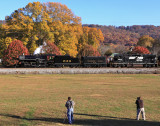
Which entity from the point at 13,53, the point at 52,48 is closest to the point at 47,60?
the point at 52,48

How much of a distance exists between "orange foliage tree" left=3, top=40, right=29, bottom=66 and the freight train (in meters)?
1.71

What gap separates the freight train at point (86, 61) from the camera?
55.3m

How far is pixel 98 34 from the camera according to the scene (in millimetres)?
88062

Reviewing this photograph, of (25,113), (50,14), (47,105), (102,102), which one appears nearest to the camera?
(25,113)

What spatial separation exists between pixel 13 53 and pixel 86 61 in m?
18.1

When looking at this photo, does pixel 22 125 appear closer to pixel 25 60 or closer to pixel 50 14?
pixel 25 60

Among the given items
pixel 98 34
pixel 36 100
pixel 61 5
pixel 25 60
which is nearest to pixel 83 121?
pixel 36 100

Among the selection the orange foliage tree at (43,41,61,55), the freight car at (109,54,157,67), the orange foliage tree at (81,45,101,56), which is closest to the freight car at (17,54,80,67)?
the orange foliage tree at (43,41,61,55)

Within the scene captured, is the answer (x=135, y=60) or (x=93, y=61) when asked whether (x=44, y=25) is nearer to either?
(x=93, y=61)

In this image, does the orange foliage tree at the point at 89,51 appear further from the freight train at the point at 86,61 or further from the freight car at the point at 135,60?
the freight car at the point at 135,60

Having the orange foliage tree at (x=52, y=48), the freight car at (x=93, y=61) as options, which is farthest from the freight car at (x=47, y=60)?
the orange foliage tree at (x=52, y=48)

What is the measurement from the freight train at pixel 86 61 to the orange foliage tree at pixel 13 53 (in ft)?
5.63

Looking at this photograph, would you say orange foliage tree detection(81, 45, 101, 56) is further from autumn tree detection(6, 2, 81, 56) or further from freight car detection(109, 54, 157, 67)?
freight car detection(109, 54, 157, 67)

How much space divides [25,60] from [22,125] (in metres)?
44.6
